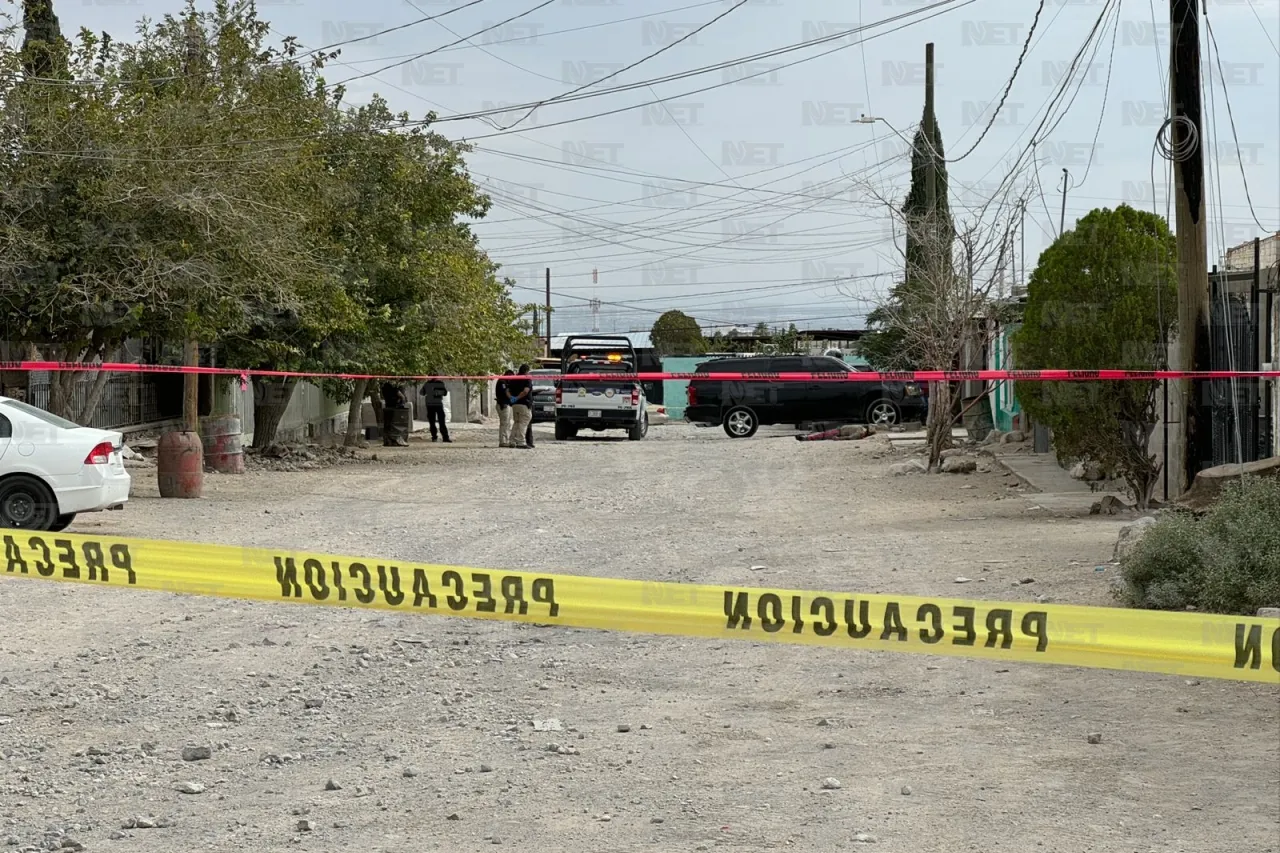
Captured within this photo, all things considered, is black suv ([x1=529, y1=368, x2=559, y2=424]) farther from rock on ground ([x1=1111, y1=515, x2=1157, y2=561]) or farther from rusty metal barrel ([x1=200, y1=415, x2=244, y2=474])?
rock on ground ([x1=1111, y1=515, x2=1157, y2=561])

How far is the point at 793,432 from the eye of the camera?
125ft

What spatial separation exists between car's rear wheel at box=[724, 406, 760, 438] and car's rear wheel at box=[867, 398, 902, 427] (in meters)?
2.91

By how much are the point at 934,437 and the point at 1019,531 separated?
875 cm

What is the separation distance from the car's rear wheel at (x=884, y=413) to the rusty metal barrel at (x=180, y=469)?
21.0 metres

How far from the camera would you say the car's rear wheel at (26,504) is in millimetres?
13944

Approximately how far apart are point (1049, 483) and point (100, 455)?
452 inches

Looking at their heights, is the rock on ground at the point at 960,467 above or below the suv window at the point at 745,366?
below

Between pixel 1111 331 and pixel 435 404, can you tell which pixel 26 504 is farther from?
pixel 435 404

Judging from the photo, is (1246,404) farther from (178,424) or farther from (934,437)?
(178,424)

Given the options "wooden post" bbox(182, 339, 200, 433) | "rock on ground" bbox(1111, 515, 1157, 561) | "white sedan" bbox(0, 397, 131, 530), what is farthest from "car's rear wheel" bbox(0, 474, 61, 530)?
"rock on ground" bbox(1111, 515, 1157, 561)

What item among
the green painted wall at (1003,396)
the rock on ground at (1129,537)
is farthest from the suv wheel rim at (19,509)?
the green painted wall at (1003,396)

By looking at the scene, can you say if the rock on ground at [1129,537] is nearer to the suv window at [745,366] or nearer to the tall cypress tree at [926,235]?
the tall cypress tree at [926,235]

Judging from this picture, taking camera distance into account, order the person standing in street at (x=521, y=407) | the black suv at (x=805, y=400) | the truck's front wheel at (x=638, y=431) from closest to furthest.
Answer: the person standing in street at (x=521, y=407)
the truck's front wheel at (x=638, y=431)
the black suv at (x=805, y=400)

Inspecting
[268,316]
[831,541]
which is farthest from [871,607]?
[268,316]
